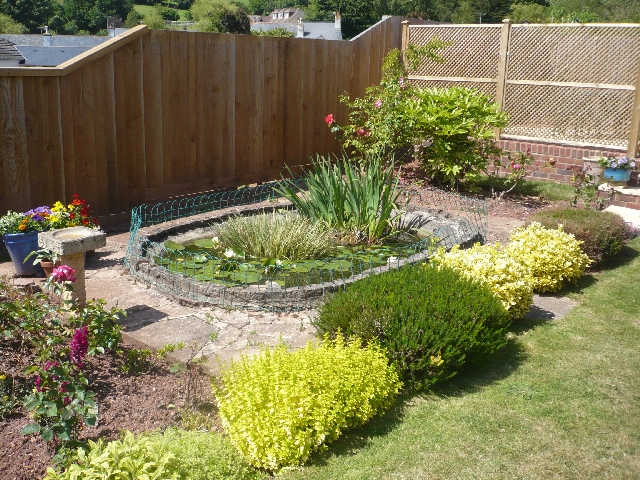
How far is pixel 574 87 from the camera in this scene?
35.1ft

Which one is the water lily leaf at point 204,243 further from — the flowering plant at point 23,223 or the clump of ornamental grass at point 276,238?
the flowering plant at point 23,223

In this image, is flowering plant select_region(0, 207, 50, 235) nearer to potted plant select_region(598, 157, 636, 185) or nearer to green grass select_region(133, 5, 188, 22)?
potted plant select_region(598, 157, 636, 185)

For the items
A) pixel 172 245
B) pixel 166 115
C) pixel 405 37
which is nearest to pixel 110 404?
pixel 172 245

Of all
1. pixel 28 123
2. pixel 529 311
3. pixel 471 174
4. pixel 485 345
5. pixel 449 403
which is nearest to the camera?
pixel 449 403

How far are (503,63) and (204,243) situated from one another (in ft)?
21.7

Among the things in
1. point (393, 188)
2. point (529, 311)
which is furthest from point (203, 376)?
point (393, 188)

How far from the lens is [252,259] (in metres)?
6.27

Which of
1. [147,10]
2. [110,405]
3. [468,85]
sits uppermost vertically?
[147,10]

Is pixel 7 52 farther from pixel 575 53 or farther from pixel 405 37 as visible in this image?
pixel 575 53

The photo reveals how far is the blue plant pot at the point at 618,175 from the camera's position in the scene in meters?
9.38

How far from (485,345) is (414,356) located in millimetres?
522

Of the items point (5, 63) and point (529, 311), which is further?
point (5, 63)

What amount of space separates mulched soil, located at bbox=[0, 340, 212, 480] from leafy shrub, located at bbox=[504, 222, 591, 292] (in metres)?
3.07

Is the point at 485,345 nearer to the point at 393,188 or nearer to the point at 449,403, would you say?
the point at 449,403
